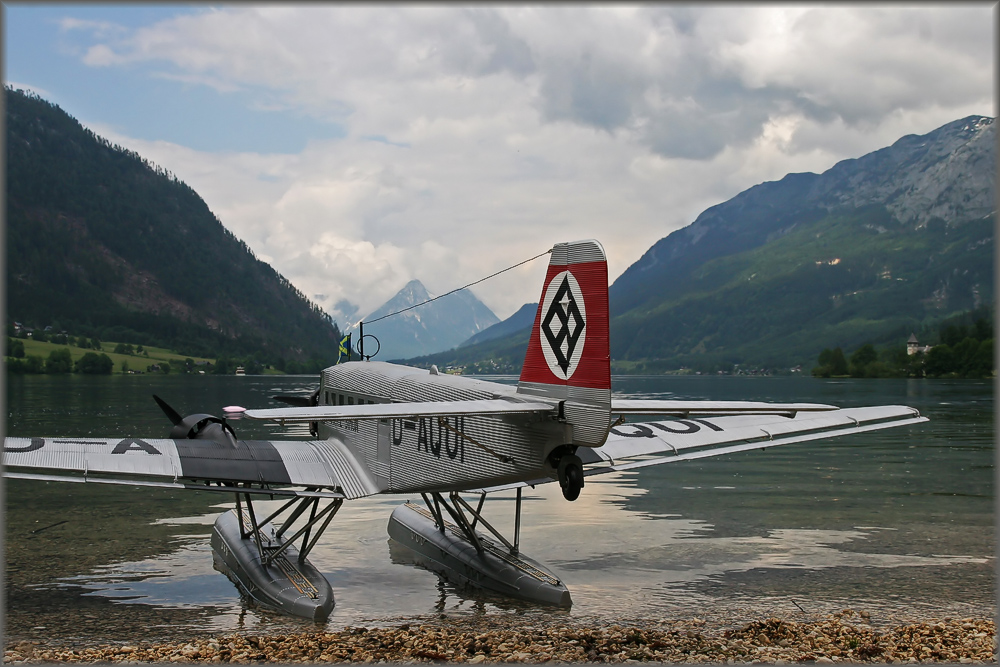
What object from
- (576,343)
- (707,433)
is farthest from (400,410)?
(707,433)

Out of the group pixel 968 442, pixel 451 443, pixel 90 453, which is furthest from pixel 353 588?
pixel 968 442

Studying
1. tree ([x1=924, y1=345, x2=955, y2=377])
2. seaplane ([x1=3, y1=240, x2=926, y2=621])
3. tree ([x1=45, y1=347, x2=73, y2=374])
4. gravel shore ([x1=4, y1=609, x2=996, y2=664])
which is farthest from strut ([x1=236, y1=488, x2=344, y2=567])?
tree ([x1=45, y1=347, x2=73, y2=374])

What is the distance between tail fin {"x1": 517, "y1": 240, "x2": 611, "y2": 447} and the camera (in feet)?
32.1

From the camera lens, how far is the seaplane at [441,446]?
10008 millimetres

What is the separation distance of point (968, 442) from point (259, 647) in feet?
123

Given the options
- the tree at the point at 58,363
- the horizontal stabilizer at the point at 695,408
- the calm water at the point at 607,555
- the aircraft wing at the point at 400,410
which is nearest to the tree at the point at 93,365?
the tree at the point at 58,363

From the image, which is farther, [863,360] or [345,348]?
[863,360]

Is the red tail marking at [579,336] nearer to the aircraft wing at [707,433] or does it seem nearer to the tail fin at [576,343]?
the tail fin at [576,343]

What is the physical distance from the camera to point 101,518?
770 inches

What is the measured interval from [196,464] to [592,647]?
258 inches

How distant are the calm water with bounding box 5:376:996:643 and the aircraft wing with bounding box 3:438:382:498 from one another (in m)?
1.83

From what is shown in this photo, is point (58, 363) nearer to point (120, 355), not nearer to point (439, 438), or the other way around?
point (120, 355)

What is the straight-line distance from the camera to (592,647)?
959 cm

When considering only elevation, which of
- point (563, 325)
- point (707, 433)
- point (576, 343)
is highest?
point (563, 325)
